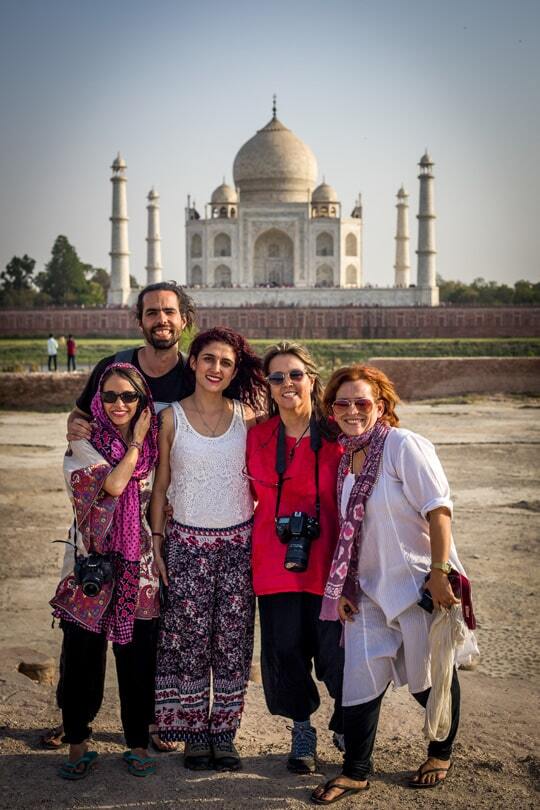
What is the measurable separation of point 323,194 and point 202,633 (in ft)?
129

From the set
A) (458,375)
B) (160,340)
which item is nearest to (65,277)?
(458,375)

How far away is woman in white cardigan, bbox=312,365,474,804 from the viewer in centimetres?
219

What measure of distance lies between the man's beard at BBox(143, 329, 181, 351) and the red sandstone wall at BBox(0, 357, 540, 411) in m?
8.56

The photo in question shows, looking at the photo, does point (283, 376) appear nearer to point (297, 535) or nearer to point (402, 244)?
point (297, 535)

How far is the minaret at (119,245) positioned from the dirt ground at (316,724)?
30920 millimetres

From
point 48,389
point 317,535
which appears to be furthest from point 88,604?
point 48,389

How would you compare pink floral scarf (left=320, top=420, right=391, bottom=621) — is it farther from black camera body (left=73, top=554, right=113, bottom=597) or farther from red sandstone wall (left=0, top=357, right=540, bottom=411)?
red sandstone wall (left=0, top=357, right=540, bottom=411)

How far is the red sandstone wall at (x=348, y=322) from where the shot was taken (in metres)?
30.8

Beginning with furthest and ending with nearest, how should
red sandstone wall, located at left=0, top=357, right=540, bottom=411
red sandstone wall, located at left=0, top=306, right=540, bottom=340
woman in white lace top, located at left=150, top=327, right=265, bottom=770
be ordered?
red sandstone wall, located at left=0, top=306, right=540, bottom=340
red sandstone wall, located at left=0, top=357, right=540, bottom=411
woman in white lace top, located at left=150, top=327, right=265, bottom=770

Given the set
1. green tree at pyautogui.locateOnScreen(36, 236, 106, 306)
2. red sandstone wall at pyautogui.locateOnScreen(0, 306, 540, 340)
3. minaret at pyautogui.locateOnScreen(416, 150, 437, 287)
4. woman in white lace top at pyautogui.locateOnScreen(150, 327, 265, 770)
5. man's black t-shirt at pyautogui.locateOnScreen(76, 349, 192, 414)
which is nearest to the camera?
woman in white lace top at pyautogui.locateOnScreen(150, 327, 265, 770)

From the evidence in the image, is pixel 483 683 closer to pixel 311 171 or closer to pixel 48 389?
pixel 48 389

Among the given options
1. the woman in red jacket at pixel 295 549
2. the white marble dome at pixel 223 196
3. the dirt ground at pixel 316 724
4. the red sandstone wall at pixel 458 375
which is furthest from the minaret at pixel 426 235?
the woman in red jacket at pixel 295 549

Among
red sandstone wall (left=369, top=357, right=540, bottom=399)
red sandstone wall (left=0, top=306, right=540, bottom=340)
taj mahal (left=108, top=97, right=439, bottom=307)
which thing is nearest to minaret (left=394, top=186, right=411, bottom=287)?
taj mahal (left=108, top=97, right=439, bottom=307)

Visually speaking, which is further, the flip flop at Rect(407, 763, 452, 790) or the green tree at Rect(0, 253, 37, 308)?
the green tree at Rect(0, 253, 37, 308)
